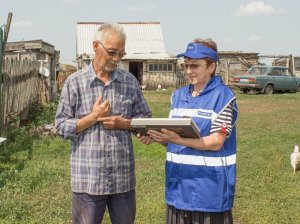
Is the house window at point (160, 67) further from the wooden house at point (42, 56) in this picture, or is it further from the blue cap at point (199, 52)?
the blue cap at point (199, 52)

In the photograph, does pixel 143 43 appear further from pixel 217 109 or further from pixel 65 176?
pixel 217 109

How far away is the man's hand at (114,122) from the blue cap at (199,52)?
610mm

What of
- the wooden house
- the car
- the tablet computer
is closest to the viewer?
the tablet computer

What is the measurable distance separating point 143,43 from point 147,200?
28.5 meters

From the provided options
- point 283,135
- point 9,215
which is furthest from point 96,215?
point 283,135

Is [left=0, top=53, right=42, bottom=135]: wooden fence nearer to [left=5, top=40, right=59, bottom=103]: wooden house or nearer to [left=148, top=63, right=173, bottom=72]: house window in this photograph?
[left=5, top=40, right=59, bottom=103]: wooden house

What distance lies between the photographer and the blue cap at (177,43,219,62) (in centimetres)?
303

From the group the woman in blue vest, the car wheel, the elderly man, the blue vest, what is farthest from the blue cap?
the car wheel

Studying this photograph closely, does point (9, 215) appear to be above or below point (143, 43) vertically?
below

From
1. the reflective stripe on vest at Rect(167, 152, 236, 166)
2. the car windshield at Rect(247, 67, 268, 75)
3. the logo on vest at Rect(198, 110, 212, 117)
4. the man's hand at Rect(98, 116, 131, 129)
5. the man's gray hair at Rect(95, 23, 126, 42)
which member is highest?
the car windshield at Rect(247, 67, 268, 75)

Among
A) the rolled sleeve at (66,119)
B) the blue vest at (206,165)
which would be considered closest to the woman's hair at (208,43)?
the blue vest at (206,165)

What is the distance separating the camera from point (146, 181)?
22.7ft

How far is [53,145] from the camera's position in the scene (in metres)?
9.39

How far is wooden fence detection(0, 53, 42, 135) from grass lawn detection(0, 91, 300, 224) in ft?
1.61
